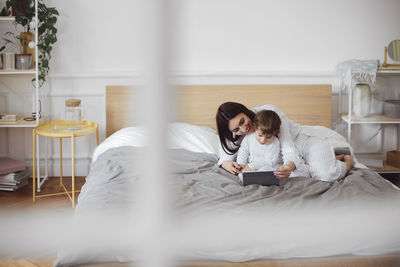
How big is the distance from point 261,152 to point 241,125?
0.51 ft

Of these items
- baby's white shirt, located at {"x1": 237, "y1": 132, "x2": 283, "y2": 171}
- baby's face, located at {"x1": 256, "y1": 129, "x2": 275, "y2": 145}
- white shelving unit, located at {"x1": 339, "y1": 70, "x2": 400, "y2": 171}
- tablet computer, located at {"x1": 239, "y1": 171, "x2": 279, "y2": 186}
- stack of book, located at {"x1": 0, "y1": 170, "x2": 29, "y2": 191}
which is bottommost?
stack of book, located at {"x1": 0, "y1": 170, "x2": 29, "y2": 191}

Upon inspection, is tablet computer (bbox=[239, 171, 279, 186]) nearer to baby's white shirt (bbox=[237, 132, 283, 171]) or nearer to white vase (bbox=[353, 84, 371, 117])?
baby's white shirt (bbox=[237, 132, 283, 171])

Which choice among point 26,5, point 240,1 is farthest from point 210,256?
point 26,5

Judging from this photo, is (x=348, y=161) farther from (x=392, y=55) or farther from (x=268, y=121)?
(x=392, y=55)

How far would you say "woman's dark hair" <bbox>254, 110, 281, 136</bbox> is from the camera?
1236 mm

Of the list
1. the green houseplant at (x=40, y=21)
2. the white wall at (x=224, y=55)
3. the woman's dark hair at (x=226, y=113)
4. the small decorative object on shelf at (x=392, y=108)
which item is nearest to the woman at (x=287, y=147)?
the woman's dark hair at (x=226, y=113)

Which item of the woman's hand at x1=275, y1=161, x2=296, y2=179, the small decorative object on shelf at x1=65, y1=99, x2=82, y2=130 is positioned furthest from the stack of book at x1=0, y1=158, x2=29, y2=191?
the woman's hand at x1=275, y1=161, x2=296, y2=179

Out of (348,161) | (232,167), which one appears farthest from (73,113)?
(348,161)

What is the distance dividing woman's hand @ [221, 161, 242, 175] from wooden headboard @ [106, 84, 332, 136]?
12.3 inches

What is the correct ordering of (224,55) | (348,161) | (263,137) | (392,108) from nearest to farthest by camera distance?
(263,137) → (348,161) → (392,108) → (224,55)

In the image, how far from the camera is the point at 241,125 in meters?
1.23

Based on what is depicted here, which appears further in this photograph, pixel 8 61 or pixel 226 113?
pixel 8 61

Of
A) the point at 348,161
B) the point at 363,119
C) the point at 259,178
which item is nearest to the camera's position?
the point at 259,178

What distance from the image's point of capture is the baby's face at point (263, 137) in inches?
50.5
